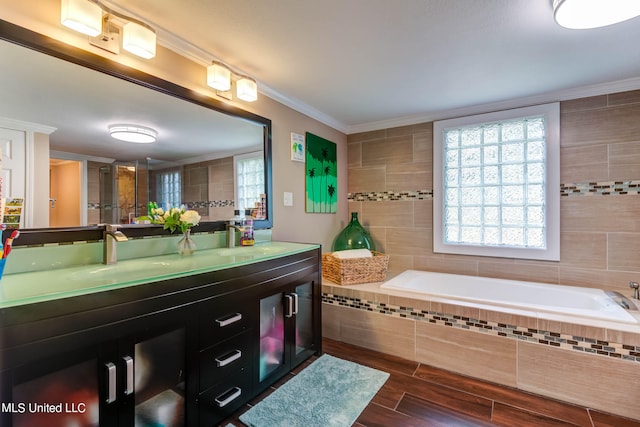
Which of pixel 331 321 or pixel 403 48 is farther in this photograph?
pixel 331 321

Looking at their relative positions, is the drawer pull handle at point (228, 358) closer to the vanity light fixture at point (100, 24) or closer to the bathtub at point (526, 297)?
the bathtub at point (526, 297)

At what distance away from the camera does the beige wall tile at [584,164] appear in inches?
94.1

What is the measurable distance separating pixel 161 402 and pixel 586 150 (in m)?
3.37

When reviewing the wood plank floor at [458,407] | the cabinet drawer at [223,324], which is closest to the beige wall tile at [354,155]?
the wood plank floor at [458,407]

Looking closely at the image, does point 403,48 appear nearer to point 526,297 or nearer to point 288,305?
point 288,305

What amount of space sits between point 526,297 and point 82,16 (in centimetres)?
341

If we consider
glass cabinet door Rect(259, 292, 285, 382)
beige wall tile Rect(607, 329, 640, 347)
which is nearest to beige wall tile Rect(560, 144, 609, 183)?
beige wall tile Rect(607, 329, 640, 347)

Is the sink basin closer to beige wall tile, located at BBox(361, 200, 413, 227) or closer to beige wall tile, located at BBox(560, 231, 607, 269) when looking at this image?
beige wall tile, located at BBox(361, 200, 413, 227)

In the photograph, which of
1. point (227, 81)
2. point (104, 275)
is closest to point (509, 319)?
point (104, 275)

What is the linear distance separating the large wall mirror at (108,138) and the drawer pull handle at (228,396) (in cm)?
103

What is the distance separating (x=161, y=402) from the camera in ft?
4.12

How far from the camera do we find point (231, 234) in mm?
2100

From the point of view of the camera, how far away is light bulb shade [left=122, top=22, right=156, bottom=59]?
54.8 inches

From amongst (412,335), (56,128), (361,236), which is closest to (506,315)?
(412,335)
